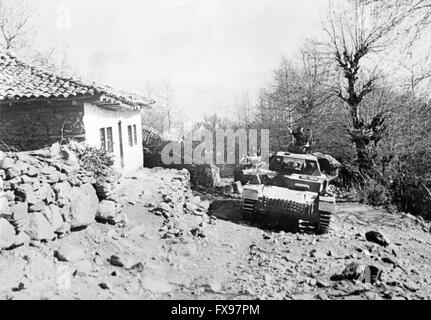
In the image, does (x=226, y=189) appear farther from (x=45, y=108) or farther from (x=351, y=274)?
(x=351, y=274)

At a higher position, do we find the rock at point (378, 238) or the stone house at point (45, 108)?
the stone house at point (45, 108)

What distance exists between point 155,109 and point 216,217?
39.1 metres

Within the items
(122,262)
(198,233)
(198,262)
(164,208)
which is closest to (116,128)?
(164,208)

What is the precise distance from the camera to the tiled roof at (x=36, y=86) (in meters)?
8.96

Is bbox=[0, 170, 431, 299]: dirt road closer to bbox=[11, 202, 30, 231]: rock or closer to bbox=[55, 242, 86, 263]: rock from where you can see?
bbox=[55, 242, 86, 263]: rock

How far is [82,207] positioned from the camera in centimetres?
641

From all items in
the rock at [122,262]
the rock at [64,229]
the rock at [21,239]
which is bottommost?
the rock at [122,262]

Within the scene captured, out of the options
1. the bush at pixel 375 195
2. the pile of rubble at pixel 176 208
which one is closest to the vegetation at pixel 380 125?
the bush at pixel 375 195

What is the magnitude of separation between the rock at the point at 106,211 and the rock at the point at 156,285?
200 centimetres

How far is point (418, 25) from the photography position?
32.9ft

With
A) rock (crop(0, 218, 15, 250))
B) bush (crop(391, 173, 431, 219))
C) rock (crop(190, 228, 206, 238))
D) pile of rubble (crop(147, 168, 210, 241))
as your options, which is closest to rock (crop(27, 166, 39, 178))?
rock (crop(0, 218, 15, 250))

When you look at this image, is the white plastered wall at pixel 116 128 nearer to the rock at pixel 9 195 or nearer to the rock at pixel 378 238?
the rock at pixel 9 195

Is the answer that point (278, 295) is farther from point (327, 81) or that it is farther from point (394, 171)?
point (327, 81)
